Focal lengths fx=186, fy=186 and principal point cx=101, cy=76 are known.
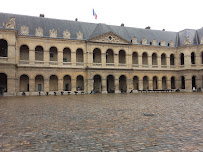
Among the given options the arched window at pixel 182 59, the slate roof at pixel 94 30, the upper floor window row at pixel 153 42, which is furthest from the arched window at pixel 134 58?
the arched window at pixel 182 59

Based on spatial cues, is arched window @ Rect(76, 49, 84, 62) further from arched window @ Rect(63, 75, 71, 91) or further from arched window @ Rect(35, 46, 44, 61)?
arched window @ Rect(35, 46, 44, 61)

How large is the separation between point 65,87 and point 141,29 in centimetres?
2563

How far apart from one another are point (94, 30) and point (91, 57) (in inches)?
275

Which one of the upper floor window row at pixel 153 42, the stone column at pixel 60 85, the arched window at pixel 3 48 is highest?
the upper floor window row at pixel 153 42

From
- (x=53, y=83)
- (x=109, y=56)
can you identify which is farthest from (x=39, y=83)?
(x=109, y=56)

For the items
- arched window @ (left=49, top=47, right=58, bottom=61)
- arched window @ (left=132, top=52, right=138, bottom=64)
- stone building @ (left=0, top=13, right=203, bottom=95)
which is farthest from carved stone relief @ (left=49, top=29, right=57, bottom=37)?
arched window @ (left=132, top=52, right=138, bottom=64)

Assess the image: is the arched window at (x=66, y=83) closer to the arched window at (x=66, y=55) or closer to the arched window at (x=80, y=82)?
the arched window at (x=80, y=82)

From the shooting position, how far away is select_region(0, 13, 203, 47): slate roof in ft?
125

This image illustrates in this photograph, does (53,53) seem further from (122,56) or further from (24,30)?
(122,56)

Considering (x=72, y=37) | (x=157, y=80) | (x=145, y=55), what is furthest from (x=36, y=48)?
(x=157, y=80)

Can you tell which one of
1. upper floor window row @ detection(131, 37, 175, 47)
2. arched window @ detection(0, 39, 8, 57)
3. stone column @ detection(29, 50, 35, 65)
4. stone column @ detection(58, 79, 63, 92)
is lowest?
stone column @ detection(58, 79, 63, 92)

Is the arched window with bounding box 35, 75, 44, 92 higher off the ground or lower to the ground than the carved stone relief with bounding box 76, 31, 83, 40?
lower

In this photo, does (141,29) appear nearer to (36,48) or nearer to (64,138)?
(36,48)

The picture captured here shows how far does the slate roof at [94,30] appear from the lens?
38062 millimetres
